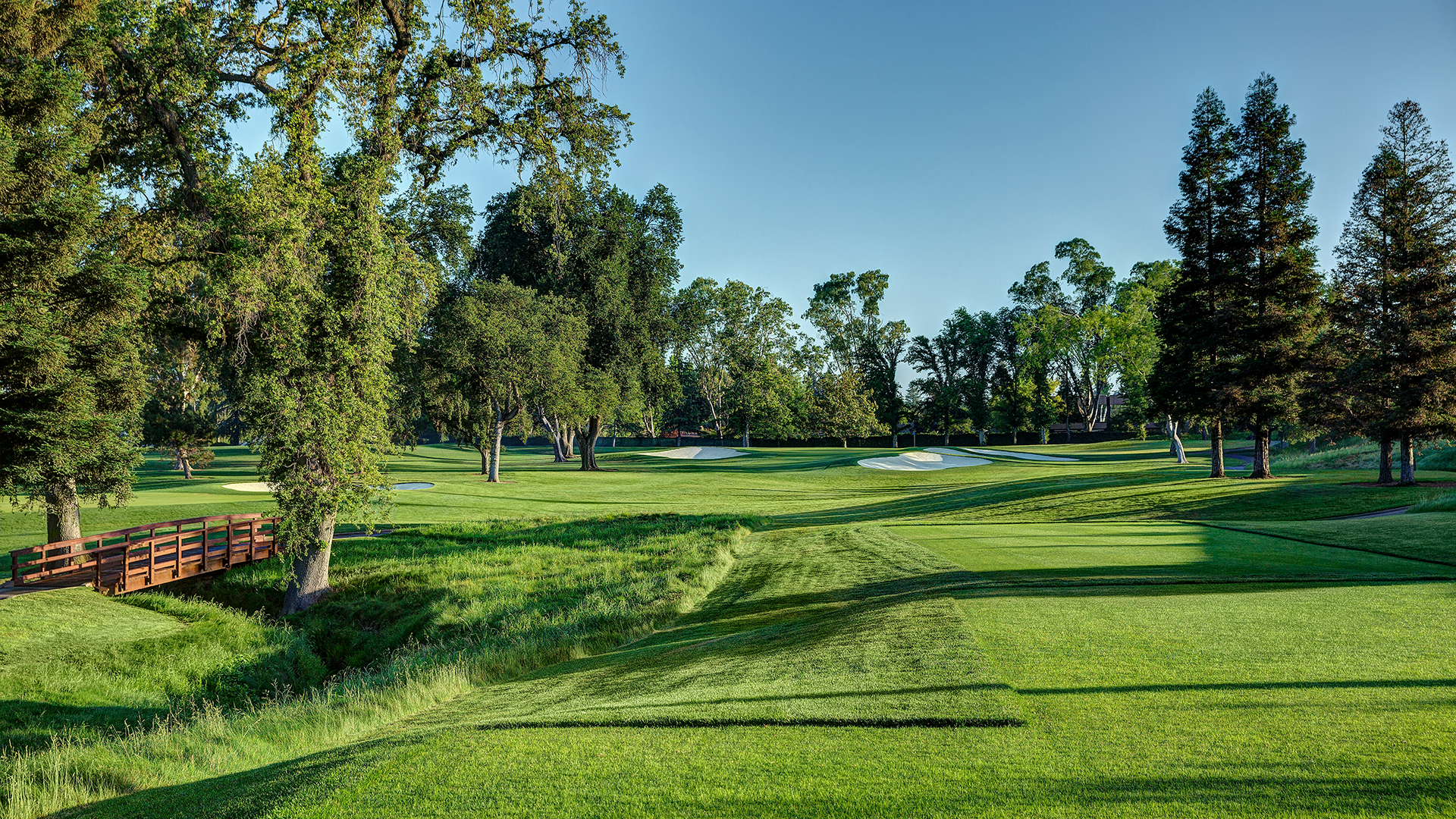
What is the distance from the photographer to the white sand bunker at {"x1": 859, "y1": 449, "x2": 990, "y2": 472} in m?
43.5

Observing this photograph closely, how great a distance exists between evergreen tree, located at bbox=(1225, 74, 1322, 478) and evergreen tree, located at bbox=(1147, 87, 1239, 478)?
42 centimetres

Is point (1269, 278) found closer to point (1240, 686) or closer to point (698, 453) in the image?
point (1240, 686)

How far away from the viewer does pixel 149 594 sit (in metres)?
15.8

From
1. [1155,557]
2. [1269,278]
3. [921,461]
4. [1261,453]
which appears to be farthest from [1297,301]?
[921,461]

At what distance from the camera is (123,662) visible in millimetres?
12195

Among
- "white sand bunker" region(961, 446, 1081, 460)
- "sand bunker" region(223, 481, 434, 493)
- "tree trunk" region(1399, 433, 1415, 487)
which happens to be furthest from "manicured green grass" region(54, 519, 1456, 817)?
"white sand bunker" region(961, 446, 1081, 460)

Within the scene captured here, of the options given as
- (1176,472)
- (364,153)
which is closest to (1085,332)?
(1176,472)

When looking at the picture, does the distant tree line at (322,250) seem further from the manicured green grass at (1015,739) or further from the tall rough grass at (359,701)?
the manicured green grass at (1015,739)

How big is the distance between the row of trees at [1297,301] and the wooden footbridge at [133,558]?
30831mm

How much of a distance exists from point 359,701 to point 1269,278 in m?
29.8

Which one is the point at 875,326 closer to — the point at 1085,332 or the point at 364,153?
the point at 1085,332

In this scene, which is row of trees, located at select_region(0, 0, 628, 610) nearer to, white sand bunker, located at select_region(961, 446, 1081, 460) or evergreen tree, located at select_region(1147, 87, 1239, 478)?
evergreen tree, located at select_region(1147, 87, 1239, 478)

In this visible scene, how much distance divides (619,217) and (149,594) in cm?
A: 3428

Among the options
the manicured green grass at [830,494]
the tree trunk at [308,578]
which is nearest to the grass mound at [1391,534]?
the manicured green grass at [830,494]
